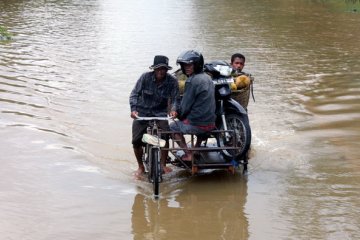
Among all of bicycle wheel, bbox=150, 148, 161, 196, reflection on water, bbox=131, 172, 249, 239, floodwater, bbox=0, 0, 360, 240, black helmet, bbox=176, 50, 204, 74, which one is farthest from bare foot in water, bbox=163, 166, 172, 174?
black helmet, bbox=176, 50, 204, 74

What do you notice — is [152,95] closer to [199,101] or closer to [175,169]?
[199,101]

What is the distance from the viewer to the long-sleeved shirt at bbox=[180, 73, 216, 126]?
650cm

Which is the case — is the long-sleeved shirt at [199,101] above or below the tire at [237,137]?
above

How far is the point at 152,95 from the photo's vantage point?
22.3 feet

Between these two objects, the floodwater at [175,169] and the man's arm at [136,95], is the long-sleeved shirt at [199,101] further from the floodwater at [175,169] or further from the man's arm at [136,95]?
the floodwater at [175,169]

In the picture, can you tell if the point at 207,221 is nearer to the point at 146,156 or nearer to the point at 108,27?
the point at 146,156

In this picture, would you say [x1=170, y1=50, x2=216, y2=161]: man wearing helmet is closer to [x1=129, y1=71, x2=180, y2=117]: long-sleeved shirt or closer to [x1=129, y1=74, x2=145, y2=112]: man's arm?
[x1=129, y1=71, x2=180, y2=117]: long-sleeved shirt

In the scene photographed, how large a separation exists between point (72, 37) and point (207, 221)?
15441 millimetres

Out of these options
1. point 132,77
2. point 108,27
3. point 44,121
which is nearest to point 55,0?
point 108,27

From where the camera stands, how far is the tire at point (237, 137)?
667 centimetres

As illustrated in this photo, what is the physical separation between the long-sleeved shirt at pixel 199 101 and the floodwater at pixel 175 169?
2.73 feet

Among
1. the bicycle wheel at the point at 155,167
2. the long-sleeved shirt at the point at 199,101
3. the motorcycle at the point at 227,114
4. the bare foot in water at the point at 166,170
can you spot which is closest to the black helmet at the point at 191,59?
the long-sleeved shirt at the point at 199,101

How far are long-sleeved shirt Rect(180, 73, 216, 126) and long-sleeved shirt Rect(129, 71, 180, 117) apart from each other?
19 cm

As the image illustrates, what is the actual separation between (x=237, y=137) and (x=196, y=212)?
4.33ft
